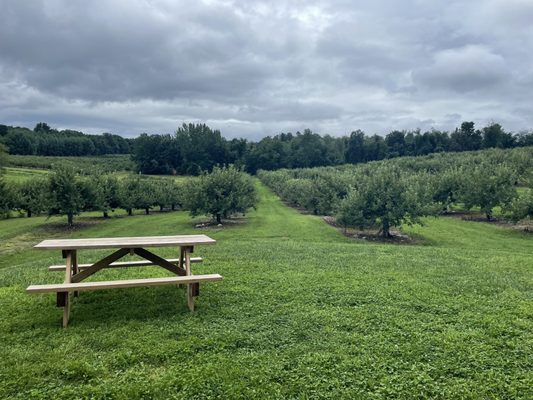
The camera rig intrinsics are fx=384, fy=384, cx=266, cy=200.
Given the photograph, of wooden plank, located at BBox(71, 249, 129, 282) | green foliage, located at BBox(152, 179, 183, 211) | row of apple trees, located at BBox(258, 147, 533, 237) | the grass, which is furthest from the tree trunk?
green foliage, located at BBox(152, 179, 183, 211)

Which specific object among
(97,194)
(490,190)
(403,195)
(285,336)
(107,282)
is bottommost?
(285,336)

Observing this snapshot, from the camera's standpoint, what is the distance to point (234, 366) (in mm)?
4219

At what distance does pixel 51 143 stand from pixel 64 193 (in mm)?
66464

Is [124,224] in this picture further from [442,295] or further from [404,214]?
[442,295]

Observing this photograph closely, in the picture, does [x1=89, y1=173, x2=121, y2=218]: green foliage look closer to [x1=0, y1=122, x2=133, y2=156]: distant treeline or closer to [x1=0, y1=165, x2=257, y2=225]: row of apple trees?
[x1=0, y1=165, x2=257, y2=225]: row of apple trees

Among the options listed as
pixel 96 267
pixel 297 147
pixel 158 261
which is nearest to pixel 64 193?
pixel 96 267

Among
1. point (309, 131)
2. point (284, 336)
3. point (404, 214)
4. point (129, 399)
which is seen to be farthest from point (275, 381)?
point (309, 131)

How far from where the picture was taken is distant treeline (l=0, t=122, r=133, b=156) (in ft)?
244

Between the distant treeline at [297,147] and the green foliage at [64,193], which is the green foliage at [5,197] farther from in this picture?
the distant treeline at [297,147]

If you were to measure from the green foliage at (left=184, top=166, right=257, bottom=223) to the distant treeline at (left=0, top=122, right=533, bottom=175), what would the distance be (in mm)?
42334

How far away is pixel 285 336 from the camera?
4.98 m

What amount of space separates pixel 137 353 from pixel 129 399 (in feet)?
2.84

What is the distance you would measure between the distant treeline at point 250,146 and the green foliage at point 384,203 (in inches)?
1893

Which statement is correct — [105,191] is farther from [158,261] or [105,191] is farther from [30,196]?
[158,261]
